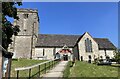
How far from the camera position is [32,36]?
5988 cm

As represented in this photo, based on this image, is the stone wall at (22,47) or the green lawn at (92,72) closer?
the green lawn at (92,72)

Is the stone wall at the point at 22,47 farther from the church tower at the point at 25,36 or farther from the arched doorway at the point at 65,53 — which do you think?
the arched doorway at the point at 65,53

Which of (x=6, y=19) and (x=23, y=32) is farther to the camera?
(x=23, y=32)

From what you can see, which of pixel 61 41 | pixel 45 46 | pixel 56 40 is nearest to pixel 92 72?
pixel 45 46

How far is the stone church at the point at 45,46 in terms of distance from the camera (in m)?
59.0

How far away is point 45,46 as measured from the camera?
61.5m

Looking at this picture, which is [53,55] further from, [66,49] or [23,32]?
[23,32]

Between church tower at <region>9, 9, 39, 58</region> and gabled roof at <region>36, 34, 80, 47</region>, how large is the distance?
2602 mm

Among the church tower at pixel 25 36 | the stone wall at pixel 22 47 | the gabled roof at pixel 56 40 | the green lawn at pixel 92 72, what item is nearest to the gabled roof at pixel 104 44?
the gabled roof at pixel 56 40

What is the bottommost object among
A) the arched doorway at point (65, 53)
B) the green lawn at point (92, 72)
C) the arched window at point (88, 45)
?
the green lawn at point (92, 72)

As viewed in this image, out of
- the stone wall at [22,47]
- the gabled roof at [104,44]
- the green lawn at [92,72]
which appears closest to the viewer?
the green lawn at [92,72]

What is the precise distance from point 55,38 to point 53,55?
636cm

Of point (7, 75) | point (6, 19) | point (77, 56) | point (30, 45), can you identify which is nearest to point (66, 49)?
point (77, 56)

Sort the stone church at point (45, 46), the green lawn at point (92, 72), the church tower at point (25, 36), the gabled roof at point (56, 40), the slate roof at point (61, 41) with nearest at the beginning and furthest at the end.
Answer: the green lawn at point (92, 72) → the church tower at point (25, 36) → the stone church at point (45, 46) → the gabled roof at point (56, 40) → the slate roof at point (61, 41)
